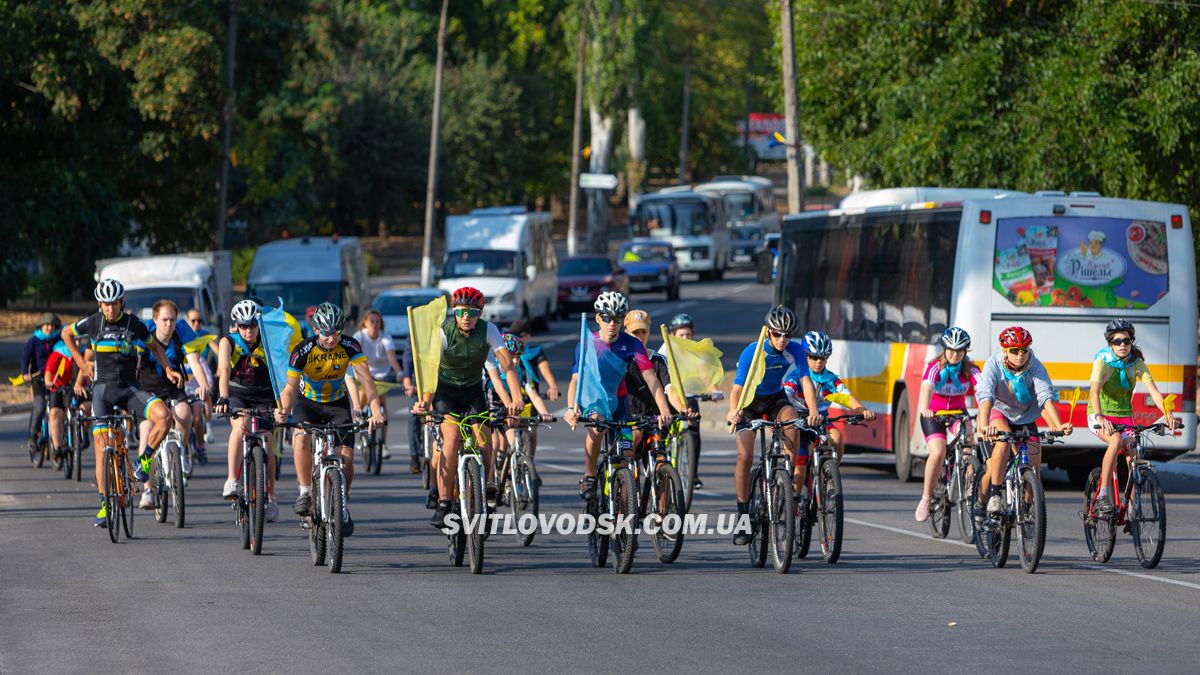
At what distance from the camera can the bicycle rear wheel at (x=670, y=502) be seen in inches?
488

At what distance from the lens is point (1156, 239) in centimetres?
1941

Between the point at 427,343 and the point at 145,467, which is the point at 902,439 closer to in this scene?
the point at 145,467

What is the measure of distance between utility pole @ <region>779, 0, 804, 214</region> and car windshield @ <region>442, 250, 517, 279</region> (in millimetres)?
12341

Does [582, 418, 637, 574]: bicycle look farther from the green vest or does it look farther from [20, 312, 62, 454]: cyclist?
[20, 312, 62, 454]: cyclist

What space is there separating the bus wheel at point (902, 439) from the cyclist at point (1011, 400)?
24.4 ft

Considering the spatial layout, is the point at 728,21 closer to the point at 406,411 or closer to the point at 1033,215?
the point at 406,411

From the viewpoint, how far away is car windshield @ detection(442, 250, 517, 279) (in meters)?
43.0

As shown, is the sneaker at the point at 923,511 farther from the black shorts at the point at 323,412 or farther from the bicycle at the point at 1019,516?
the black shorts at the point at 323,412

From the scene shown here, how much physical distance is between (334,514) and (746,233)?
220 ft

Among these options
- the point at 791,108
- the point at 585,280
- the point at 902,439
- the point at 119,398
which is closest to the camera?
the point at 119,398

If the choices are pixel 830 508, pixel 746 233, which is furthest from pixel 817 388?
pixel 746 233

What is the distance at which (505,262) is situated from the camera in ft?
142

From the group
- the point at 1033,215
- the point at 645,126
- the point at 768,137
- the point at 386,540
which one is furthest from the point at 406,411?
the point at 768,137

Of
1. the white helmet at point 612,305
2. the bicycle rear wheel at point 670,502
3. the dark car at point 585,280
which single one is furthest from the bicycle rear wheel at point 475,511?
the dark car at point 585,280
